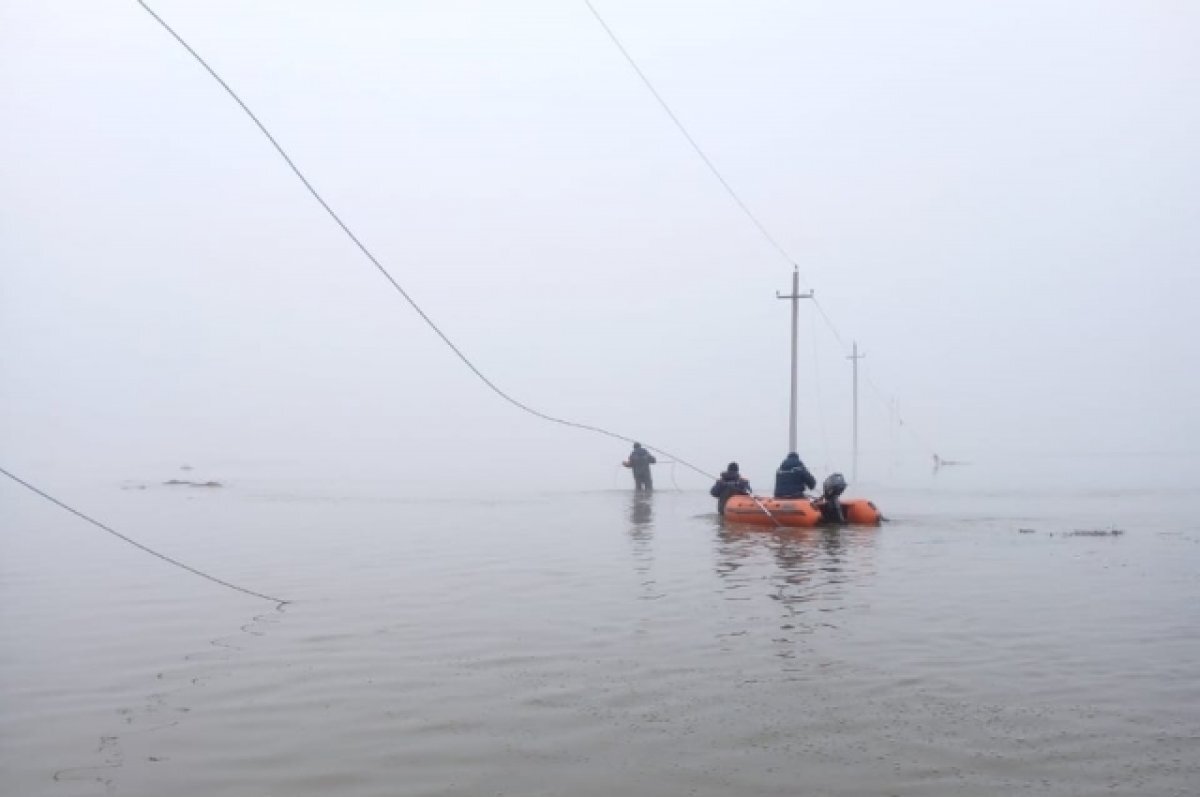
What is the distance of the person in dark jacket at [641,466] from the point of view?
1537 inches

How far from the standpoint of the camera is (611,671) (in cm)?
1002

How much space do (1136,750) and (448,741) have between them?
4.63 m

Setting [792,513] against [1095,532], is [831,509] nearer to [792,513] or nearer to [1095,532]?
[792,513]

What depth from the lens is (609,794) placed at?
679cm

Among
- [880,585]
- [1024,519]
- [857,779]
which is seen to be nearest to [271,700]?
[857,779]

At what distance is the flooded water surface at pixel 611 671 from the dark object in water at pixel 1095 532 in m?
2.25

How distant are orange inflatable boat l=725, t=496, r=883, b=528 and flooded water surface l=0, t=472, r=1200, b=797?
2.96 metres

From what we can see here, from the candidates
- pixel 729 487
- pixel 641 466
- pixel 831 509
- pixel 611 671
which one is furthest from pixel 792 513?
pixel 641 466

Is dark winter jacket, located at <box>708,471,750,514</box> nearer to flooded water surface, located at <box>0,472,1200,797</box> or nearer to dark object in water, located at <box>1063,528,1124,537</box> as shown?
flooded water surface, located at <box>0,472,1200,797</box>

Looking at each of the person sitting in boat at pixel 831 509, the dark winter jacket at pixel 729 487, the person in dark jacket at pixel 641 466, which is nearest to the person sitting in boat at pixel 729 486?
the dark winter jacket at pixel 729 487

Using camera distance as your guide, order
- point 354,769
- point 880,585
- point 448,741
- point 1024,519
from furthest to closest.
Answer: point 1024,519
point 880,585
point 448,741
point 354,769

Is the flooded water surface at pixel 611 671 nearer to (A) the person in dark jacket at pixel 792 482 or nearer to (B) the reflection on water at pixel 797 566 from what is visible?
(B) the reflection on water at pixel 797 566

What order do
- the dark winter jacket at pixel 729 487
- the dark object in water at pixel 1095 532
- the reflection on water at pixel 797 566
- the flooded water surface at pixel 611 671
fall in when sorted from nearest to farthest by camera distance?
the flooded water surface at pixel 611 671
the reflection on water at pixel 797 566
the dark object in water at pixel 1095 532
the dark winter jacket at pixel 729 487

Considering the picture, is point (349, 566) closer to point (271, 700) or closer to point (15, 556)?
point (15, 556)
